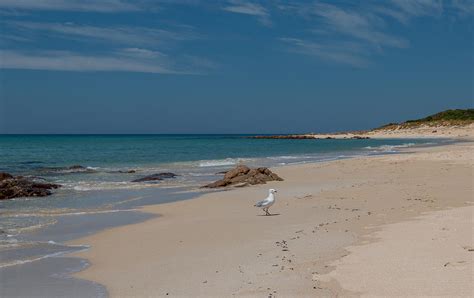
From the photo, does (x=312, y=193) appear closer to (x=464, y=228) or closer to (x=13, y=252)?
(x=464, y=228)

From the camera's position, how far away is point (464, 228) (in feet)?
30.5

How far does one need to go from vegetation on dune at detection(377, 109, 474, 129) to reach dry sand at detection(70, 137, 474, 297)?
10750cm

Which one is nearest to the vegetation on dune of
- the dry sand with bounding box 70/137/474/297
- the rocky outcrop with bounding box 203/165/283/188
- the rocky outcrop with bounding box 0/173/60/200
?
the rocky outcrop with bounding box 203/165/283/188

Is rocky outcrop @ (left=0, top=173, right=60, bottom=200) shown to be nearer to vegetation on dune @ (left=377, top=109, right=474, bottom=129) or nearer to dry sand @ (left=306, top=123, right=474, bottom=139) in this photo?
dry sand @ (left=306, top=123, right=474, bottom=139)

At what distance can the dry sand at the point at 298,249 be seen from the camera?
21.7 ft

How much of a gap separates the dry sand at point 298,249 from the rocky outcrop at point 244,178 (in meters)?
5.12

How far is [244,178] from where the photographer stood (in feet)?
70.6

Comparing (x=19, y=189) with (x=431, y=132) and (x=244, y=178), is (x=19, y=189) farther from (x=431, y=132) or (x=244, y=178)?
(x=431, y=132)

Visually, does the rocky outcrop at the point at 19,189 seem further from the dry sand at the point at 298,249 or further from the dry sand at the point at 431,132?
the dry sand at the point at 431,132

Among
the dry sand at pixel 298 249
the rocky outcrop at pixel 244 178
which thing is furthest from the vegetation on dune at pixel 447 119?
the dry sand at pixel 298 249

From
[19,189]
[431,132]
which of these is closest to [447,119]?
[431,132]

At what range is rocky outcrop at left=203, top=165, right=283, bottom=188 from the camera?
21.1m

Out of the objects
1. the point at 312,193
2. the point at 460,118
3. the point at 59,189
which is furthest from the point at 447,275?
the point at 460,118

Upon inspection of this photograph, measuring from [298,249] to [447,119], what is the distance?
127 m
